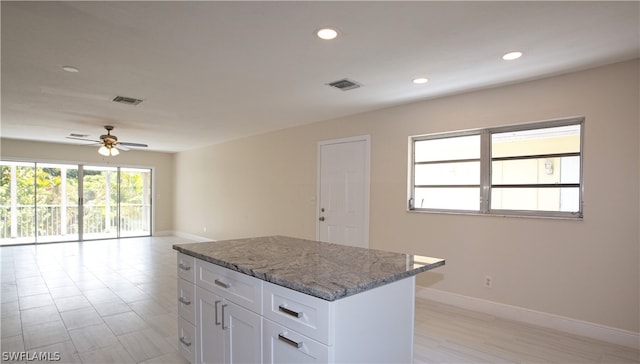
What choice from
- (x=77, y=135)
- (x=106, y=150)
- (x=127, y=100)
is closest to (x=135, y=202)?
(x=77, y=135)

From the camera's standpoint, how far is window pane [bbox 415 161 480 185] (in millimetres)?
3944

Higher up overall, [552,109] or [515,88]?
[515,88]

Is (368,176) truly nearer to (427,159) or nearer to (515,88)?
(427,159)

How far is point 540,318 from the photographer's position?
131 inches

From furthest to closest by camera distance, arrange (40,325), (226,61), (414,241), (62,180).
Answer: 1. (62,180)
2. (414,241)
3. (40,325)
4. (226,61)

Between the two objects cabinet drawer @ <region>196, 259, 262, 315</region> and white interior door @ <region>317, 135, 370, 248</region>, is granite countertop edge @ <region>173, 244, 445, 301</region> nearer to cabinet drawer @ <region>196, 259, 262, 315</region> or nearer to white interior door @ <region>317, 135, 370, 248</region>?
cabinet drawer @ <region>196, 259, 262, 315</region>

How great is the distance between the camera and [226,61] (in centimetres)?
296

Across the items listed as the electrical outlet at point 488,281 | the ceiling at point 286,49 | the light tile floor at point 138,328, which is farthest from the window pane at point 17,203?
the electrical outlet at point 488,281

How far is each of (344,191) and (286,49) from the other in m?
2.78

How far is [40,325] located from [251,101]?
3258mm

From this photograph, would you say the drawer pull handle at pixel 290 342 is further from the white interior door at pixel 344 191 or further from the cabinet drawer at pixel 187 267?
the white interior door at pixel 344 191

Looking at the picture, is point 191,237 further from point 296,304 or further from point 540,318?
point 296,304

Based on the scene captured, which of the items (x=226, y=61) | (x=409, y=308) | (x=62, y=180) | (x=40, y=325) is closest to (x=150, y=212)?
(x=62, y=180)

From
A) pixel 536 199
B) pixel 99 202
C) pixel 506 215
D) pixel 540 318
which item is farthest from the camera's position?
pixel 99 202
